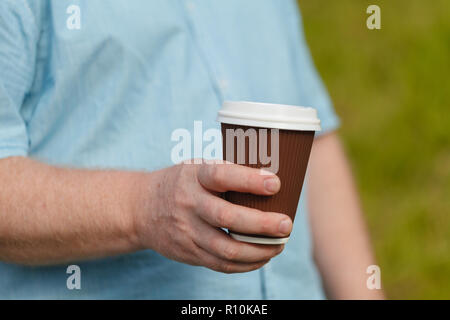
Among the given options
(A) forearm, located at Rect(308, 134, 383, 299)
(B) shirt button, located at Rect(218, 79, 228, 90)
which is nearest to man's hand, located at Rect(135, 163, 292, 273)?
(B) shirt button, located at Rect(218, 79, 228, 90)

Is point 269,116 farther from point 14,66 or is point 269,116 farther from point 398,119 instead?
point 398,119

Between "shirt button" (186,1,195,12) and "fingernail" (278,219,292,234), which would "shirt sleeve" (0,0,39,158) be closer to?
"shirt button" (186,1,195,12)

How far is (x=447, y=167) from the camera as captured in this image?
2.49 m

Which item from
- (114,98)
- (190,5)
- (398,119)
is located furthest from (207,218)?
(398,119)

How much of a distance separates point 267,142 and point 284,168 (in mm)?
49

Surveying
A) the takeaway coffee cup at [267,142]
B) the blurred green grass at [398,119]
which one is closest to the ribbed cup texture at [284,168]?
the takeaway coffee cup at [267,142]

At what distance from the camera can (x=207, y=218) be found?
0.86m

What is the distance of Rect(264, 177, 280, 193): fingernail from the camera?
2.77 feet

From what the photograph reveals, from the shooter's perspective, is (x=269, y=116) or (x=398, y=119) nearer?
(x=269, y=116)

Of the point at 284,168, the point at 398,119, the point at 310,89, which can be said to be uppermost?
the point at 398,119

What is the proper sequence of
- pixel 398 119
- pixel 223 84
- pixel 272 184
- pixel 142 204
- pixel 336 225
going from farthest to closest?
pixel 398 119 < pixel 336 225 < pixel 223 84 < pixel 142 204 < pixel 272 184

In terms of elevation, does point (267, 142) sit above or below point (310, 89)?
below

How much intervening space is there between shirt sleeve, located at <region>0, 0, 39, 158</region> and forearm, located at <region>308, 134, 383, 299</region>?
2.55 ft

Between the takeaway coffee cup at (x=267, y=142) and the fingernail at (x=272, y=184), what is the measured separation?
2cm
